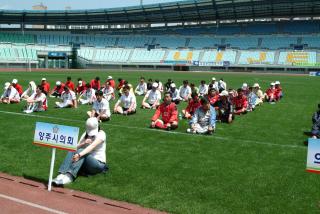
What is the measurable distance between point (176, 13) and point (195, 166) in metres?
78.6

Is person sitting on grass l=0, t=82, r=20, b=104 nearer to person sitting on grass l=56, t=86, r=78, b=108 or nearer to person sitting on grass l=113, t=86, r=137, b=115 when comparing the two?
person sitting on grass l=56, t=86, r=78, b=108

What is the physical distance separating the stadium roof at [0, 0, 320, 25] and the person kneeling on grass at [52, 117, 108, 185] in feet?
225

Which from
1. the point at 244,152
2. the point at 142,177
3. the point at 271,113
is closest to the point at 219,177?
the point at 142,177

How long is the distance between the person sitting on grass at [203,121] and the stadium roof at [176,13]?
2497 inches

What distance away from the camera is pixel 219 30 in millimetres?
85500

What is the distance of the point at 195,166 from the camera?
8914mm

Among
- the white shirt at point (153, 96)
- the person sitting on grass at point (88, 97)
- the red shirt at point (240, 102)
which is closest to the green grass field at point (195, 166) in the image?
the red shirt at point (240, 102)

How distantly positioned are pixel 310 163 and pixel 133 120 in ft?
32.2

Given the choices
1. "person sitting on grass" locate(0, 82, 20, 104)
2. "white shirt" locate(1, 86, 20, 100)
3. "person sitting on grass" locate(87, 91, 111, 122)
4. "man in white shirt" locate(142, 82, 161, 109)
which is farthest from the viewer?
"white shirt" locate(1, 86, 20, 100)

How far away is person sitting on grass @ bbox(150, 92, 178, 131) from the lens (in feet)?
43.2

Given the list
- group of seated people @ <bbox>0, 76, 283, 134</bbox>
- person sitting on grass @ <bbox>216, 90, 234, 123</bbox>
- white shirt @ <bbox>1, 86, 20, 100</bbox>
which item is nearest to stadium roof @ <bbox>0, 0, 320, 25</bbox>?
group of seated people @ <bbox>0, 76, 283, 134</bbox>

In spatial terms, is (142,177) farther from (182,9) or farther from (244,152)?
(182,9)

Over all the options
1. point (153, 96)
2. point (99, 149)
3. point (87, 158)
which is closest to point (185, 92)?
point (153, 96)

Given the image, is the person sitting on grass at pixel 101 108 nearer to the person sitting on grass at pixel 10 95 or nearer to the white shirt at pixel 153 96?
the white shirt at pixel 153 96
